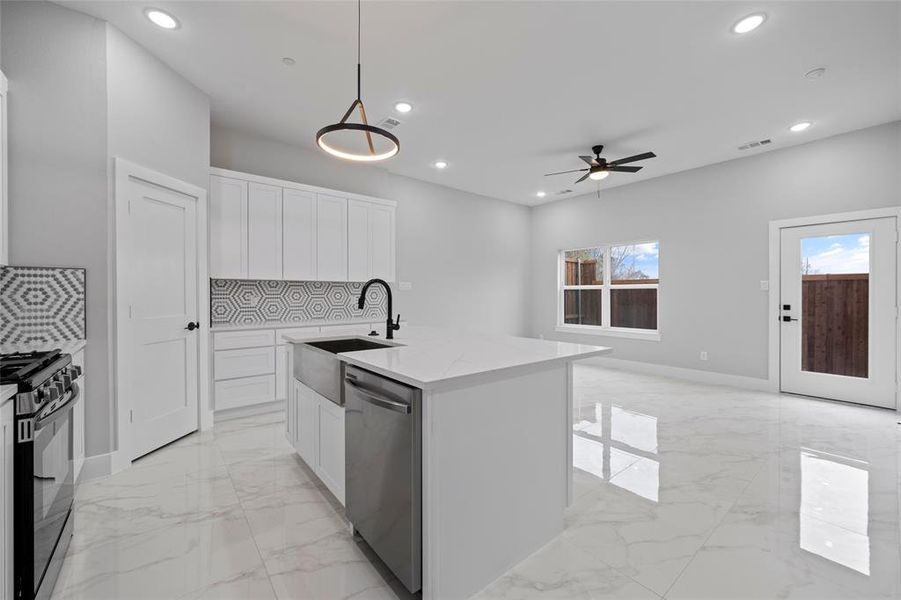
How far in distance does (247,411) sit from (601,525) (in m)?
3.36

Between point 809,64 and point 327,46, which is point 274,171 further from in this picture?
point 809,64

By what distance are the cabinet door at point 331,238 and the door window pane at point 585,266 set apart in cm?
436

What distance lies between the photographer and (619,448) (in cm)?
299

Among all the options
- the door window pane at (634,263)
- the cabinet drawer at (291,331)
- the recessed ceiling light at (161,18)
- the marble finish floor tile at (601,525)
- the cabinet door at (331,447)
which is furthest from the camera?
the door window pane at (634,263)

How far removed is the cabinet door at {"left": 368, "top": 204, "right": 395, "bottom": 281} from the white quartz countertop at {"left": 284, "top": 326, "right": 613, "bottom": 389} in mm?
2443

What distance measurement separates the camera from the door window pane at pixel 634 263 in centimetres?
591

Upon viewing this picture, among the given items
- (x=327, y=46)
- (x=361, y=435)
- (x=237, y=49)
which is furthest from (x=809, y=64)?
(x=237, y=49)

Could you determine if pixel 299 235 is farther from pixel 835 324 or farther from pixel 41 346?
pixel 835 324

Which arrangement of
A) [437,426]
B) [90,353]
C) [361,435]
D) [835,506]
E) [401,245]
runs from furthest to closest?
[401,245], [90,353], [835,506], [361,435], [437,426]

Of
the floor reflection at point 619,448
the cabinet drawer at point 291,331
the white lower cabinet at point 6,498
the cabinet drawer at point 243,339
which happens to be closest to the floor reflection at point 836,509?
the floor reflection at point 619,448

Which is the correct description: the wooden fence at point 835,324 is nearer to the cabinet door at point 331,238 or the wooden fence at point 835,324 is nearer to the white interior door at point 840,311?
the white interior door at point 840,311

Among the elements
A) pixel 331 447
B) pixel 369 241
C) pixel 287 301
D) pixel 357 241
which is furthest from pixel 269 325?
pixel 331 447

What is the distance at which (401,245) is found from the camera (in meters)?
5.66

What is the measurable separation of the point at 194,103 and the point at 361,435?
10.9 feet
